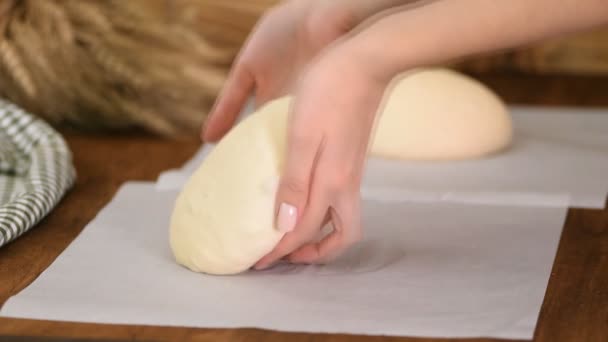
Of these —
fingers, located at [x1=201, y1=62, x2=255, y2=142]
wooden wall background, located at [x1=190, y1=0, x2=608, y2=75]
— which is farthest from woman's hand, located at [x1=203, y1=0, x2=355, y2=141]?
wooden wall background, located at [x1=190, y1=0, x2=608, y2=75]

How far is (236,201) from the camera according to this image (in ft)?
3.51

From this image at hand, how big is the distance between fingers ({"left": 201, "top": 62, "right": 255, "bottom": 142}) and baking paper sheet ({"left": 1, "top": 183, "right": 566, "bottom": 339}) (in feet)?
0.51

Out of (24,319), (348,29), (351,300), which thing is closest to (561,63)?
(348,29)

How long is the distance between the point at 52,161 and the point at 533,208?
2.36 feet

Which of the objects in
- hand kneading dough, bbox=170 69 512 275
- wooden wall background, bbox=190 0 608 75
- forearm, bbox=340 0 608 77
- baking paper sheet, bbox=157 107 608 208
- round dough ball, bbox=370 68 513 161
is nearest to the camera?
forearm, bbox=340 0 608 77

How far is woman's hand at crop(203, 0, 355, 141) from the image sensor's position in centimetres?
121

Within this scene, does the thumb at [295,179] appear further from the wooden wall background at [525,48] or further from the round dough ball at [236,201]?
the wooden wall background at [525,48]

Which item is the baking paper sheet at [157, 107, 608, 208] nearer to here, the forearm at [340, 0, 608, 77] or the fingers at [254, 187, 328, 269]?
the fingers at [254, 187, 328, 269]

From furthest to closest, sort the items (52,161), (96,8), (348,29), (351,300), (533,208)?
(96,8)
(52,161)
(533,208)
(348,29)
(351,300)

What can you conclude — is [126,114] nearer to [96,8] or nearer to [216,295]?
[96,8]

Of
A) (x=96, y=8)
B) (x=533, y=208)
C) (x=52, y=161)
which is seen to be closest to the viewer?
(x=533, y=208)

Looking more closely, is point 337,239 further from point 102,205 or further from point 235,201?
point 102,205

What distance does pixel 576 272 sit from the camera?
112 centimetres

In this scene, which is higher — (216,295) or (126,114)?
(216,295)
